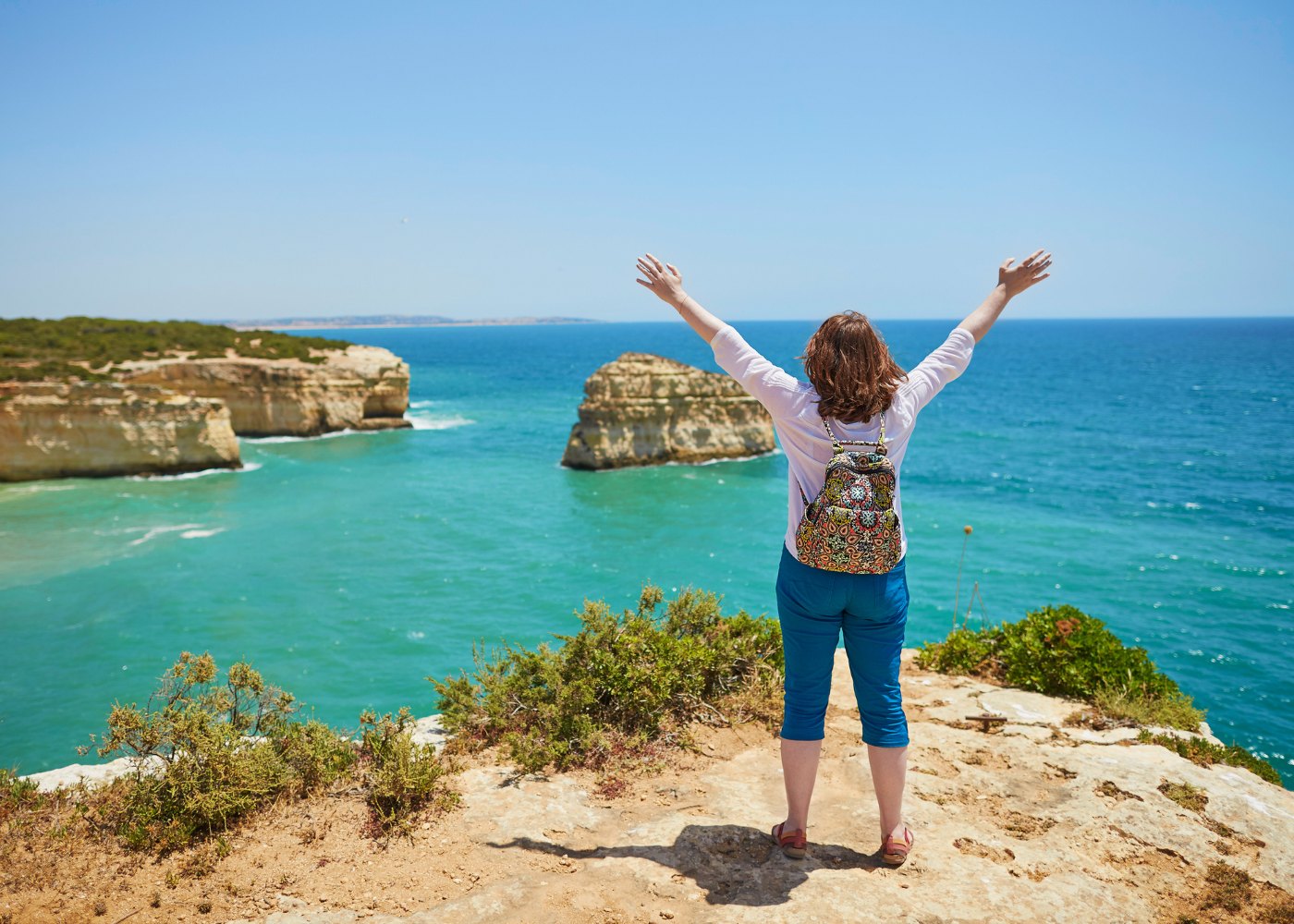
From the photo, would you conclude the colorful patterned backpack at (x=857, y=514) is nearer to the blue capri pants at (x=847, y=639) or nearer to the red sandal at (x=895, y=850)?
the blue capri pants at (x=847, y=639)

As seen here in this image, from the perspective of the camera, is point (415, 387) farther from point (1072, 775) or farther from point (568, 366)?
point (1072, 775)

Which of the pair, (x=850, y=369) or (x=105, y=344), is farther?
(x=105, y=344)

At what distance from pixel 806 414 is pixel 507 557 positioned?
1946 centimetres

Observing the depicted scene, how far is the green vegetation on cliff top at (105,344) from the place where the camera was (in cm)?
3528

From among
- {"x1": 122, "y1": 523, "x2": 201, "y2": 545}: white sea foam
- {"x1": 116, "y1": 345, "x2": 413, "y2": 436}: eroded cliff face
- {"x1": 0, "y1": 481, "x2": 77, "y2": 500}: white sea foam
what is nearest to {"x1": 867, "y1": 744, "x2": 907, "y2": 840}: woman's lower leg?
{"x1": 122, "y1": 523, "x2": 201, "y2": 545}: white sea foam

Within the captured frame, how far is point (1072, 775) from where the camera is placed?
16.0 ft

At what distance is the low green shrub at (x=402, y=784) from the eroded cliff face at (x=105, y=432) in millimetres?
33891

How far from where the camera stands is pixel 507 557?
72.1 feet

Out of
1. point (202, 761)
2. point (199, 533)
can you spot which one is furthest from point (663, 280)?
point (199, 533)

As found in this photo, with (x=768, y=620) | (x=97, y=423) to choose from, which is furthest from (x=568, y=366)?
(x=768, y=620)

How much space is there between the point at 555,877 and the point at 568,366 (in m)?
114

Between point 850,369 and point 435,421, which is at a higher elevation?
point 850,369

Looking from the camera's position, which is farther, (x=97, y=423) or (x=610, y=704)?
(x=97, y=423)

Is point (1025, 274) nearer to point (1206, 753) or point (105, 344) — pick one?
point (1206, 753)
